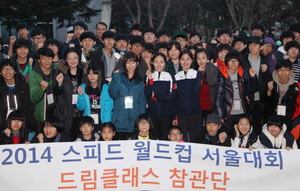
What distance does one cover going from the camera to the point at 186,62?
21.0 feet

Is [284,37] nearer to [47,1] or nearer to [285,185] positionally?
[285,185]

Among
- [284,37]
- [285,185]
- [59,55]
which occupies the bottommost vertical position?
[285,185]

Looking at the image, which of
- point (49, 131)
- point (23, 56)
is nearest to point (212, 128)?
point (49, 131)

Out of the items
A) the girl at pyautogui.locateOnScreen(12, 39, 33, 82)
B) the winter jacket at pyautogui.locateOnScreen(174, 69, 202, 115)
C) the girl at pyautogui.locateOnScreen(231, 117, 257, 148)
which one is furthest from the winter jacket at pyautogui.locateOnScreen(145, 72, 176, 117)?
the girl at pyautogui.locateOnScreen(12, 39, 33, 82)

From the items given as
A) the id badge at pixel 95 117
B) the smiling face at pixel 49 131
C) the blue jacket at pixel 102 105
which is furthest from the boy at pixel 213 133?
the smiling face at pixel 49 131

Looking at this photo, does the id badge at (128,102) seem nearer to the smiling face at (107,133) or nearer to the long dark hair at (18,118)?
the smiling face at (107,133)

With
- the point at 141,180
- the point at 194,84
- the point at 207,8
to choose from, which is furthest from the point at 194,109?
the point at 207,8

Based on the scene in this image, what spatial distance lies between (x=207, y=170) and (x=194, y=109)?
5.36ft

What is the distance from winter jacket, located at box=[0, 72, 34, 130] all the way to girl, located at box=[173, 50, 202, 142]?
2.17 metres

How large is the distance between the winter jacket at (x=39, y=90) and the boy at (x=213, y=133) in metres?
2.17

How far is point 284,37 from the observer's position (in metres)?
8.32

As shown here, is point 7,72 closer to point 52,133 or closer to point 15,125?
point 15,125

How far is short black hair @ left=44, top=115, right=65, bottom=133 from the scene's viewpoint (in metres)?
5.70

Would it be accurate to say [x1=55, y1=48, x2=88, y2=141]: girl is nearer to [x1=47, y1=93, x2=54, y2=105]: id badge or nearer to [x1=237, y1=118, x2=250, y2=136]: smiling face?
[x1=47, y1=93, x2=54, y2=105]: id badge
